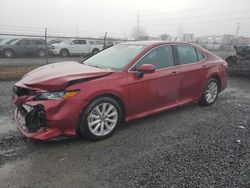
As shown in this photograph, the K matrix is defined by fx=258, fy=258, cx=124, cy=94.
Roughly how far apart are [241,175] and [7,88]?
652 cm

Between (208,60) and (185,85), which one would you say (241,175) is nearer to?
(185,85)

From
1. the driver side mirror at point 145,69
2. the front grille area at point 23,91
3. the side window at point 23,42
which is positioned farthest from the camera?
the side window at point 23,42

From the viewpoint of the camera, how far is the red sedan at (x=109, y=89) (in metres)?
3.63

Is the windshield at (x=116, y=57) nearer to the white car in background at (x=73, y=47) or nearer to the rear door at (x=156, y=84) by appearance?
the rear door at (x=156, y=84)

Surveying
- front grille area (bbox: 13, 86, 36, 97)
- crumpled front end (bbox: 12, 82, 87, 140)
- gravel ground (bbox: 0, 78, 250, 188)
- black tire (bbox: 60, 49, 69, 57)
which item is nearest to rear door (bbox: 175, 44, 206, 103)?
gravel ground (bbox: 0, 78, 250, 188)

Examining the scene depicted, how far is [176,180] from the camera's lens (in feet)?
9.97

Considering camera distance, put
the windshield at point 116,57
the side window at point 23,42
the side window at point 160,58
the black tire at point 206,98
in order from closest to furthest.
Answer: the windshield at point 116,57 < the side window at point 160,58 < the black tire at point 206,98 < the side window at point 23,42

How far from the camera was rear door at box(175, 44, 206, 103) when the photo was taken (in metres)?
5.23

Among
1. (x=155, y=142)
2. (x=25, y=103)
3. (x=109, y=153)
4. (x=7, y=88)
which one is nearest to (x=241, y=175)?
(x=155, y=142)

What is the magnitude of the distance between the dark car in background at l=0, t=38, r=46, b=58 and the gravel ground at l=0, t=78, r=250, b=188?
15407 millimetres

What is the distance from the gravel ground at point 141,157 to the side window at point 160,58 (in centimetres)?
110

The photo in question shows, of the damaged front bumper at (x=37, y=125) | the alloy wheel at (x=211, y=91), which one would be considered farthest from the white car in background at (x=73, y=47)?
the damaged front bumper at (x=37, y=125)

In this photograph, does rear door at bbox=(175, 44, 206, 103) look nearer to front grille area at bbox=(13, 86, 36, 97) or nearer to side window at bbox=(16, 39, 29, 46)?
front grille area at bbox=(13, 86, 36, 97)

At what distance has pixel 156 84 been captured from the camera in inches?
183
